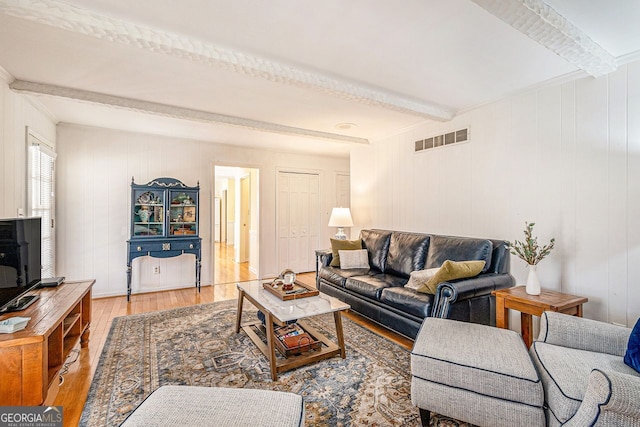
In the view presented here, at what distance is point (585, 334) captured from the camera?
178cm

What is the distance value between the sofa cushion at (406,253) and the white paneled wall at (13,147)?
3.86m

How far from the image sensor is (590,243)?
103 inches

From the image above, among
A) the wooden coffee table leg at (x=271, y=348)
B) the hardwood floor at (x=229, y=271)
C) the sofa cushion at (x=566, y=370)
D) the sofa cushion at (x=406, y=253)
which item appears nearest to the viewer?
the sofa cushion at (x=566, y=370)

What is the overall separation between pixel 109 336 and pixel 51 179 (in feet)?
7.53

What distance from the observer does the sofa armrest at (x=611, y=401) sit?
1.13 metres

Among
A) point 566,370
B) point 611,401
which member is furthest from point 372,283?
point 611,401

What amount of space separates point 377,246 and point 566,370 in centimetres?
277

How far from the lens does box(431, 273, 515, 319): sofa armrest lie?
2.54 metres

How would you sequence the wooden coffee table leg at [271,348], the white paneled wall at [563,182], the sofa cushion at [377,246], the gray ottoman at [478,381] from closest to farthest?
the gray ottoman at [478,381] → the wooden coffee table leg at [271,348] → the white paneled wall at [563,182] → the sofa cushion at [377,246]

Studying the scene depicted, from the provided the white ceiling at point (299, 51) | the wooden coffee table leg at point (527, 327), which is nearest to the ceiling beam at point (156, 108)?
the white ceiling at point (299, 51)

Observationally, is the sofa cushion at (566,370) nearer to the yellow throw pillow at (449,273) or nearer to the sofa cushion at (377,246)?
the yellow throw pillow at (449,273)

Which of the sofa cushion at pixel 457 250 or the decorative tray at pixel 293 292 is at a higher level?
the sofa cushion at pixel 457 250

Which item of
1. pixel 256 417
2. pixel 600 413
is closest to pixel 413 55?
pixel 600 413

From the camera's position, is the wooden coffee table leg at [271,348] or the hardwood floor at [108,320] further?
the wooden coffee table leg at [271,348]
